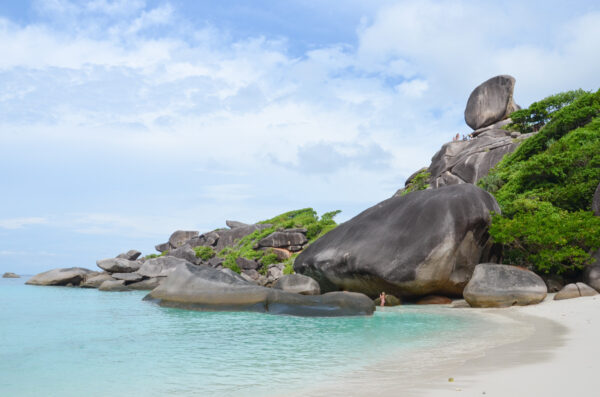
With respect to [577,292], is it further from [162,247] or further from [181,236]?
[162,247]

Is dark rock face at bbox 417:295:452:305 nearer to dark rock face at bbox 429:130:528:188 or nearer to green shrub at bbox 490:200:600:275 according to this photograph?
green shrub at bbox 490:200:600:275

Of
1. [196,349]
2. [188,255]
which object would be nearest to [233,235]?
[188,255]

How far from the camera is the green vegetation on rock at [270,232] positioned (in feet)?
107

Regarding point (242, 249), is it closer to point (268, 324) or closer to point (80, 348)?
point (268, 324)

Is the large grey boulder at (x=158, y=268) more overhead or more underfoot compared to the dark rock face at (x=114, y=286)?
more overhead

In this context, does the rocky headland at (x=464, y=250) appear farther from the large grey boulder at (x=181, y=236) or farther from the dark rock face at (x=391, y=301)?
the large grey boulder at (x=181, y=236)

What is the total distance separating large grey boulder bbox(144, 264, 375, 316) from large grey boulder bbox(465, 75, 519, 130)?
28924 mm

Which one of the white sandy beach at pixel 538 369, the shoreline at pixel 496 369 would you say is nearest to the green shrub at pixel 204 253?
the shoreline at pixel 496 369

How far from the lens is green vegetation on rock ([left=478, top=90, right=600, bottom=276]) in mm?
13555

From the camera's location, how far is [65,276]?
29.7 metres

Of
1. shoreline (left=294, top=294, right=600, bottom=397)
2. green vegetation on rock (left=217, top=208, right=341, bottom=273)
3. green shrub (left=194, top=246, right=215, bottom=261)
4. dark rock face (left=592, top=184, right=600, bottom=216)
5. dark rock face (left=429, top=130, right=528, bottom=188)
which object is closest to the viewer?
shoreline (left=294, top=294, right=600, bottom=397)

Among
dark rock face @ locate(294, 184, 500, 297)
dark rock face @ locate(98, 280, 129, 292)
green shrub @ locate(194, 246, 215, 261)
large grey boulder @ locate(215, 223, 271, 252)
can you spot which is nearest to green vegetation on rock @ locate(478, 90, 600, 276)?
dark rock face @ locate(294, 184, 500, 297)

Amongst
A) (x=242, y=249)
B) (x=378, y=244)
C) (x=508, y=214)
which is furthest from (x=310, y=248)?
(x=242, y=249)

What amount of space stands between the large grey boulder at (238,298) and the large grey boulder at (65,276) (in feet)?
57.4
